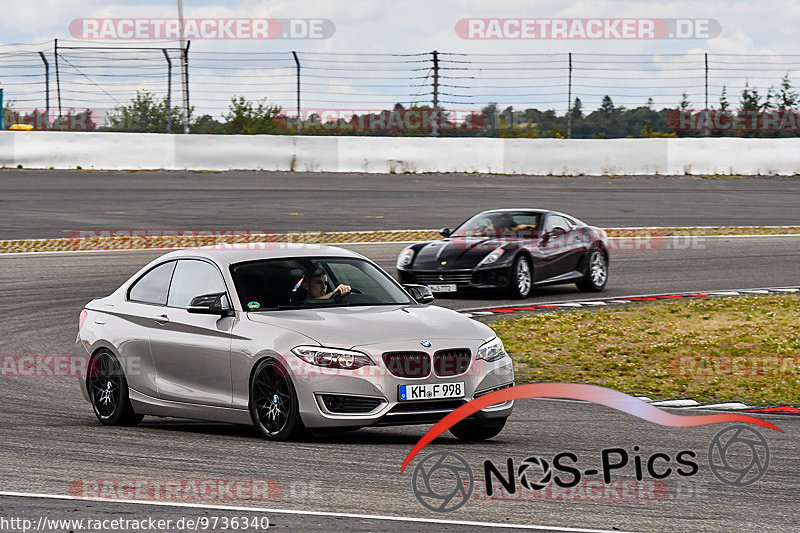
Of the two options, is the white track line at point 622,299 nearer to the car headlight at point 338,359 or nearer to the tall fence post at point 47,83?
the car headlight at point 338,359

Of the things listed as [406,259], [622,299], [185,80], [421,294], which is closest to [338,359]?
[421,294]

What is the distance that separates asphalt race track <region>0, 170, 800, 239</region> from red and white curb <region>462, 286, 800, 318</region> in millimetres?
7732

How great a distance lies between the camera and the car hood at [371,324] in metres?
7.88

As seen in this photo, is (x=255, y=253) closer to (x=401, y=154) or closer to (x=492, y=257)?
(x=492, y=257)

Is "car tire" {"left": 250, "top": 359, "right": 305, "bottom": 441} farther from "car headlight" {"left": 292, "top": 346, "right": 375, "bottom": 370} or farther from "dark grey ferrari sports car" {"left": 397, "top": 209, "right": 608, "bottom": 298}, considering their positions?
"dark grey ferrari sports car" {"left": 397, "top": 209, "right": 608, "bottom": 298}

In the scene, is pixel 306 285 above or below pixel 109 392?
above

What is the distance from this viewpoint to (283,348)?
789cm

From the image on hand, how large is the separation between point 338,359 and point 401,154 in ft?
84.6

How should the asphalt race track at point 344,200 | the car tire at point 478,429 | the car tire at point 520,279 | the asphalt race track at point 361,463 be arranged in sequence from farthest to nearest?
Result: the asphalt race track at point 344,200
the car tire at point 520,279
the car tire at point 478,429
the asphalt race track at point 361,463

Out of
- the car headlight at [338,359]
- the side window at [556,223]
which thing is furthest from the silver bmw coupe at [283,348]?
the side window at [556,223]

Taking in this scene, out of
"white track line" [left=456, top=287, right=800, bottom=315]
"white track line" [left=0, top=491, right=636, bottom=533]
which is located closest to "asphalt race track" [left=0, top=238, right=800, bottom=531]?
"white track line" [left=0, top=491, right=636, bottom=533]

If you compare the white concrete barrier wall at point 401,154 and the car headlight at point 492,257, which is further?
the white concrete barrier wall at point 401,154

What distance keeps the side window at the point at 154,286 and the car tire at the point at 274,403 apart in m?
1.33

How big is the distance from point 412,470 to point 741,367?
6.24 meters
